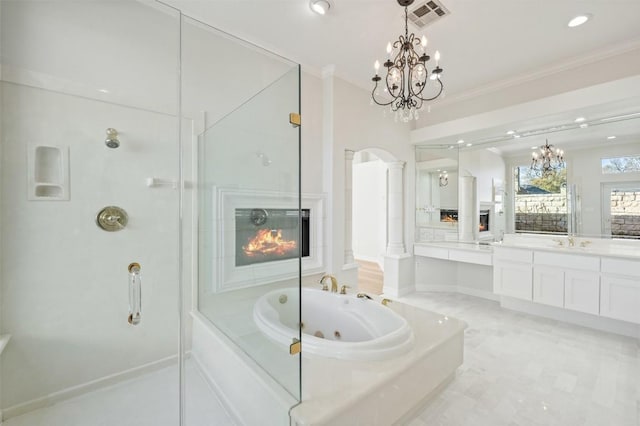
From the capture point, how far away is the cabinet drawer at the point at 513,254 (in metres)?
3.30

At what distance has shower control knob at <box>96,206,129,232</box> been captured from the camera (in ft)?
5.53

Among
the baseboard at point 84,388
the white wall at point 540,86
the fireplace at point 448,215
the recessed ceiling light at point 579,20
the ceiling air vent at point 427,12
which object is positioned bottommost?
the baseboard at point 84,388

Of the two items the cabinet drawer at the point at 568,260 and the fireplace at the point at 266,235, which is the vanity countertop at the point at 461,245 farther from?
the fireplace at the point at 266,235

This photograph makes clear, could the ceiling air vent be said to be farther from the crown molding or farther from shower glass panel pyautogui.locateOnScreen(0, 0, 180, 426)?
shower glass panel pyautogui.locateOnScreen(0, 0, 180, 426)

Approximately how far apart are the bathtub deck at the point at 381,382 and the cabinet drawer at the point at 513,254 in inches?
75.0

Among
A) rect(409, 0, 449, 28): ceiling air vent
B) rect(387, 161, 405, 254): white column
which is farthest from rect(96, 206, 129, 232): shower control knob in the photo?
rect(387, 161, 405, 254): white column

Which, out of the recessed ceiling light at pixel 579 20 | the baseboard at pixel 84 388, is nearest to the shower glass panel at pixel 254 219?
the baseboard at pixel 84 388

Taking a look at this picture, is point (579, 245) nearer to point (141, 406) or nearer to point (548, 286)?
point (548, 286)

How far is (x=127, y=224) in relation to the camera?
1.79 m

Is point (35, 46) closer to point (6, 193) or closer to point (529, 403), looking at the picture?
point (6, 193)

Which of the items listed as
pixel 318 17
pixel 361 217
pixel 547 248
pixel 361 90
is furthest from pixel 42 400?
pixel 361 217

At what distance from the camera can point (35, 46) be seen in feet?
5.48

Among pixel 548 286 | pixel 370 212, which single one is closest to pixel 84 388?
pixel 548 286

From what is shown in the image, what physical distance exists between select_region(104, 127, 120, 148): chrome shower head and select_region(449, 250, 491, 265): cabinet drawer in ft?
13.2
